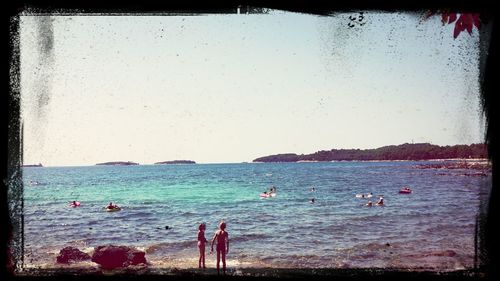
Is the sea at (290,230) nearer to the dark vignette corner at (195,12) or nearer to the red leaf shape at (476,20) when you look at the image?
the dark vignette corner at (195,12)

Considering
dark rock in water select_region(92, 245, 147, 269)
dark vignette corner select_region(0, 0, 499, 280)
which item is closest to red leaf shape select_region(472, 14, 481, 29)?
dark vignette corner select_region(0, 0, 499, 280)

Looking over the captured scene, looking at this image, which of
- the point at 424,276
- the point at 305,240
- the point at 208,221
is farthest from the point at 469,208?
the point at 424,276

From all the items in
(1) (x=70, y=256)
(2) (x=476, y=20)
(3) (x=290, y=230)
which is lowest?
(3) (x=290, y=230)

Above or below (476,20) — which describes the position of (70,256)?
below

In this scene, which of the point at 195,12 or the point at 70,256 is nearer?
the point at 195,12

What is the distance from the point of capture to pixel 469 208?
38.2 metres

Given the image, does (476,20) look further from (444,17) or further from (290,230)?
(290,230)

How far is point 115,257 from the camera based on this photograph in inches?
541

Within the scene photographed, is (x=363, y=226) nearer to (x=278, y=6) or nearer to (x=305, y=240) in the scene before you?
(x=305, y=240)

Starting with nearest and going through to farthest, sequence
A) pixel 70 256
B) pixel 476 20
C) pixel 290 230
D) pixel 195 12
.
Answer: pixel 476 20 → pixel 195 12 → pixel 70 256 → pixel 290 230

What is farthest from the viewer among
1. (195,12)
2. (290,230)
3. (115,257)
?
(290,230)

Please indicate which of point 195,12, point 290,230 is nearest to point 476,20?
point 195,12

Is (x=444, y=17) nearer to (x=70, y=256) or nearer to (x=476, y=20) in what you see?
(x=476, y=20)

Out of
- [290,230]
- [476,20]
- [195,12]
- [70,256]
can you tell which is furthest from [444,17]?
[290,230]
